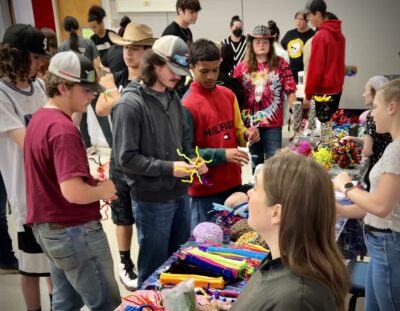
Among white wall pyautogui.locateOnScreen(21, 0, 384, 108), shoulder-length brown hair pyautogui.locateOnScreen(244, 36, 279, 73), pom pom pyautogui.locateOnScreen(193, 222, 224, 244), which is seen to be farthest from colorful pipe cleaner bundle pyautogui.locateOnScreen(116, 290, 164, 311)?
white wall pyautogui.locateOnScreen(21, 0, 384, 108)

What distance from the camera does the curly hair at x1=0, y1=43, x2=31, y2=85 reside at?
238 cm

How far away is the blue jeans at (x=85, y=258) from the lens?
1.93 meters

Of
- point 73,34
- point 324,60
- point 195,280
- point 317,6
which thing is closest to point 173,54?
point 195,280

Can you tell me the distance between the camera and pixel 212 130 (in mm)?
2717

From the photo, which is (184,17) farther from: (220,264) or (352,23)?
(352,23)

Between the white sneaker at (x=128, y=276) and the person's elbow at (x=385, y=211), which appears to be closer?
the person's elbow at (x=385, y=211)

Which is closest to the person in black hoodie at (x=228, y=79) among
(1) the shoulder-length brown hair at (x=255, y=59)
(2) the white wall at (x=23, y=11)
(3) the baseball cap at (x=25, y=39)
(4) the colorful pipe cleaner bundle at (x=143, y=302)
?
(1) the shoulder-length brown hair at (x=255, y=59)

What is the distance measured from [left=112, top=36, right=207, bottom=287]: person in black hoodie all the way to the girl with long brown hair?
1104mm

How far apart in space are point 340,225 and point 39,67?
74.3 inches

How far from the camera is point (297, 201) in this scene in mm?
1179

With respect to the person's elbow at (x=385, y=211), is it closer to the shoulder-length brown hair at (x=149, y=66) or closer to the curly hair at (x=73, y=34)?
the shoulder-length brown hair at (x=149, y=66)

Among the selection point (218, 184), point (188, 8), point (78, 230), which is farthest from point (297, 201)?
point (188, 8)

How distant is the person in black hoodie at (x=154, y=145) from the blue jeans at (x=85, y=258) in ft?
1.34

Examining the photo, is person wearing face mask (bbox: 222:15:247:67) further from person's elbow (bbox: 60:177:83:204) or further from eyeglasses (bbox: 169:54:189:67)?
person's elbow (bbox: 60:177:83:204)
